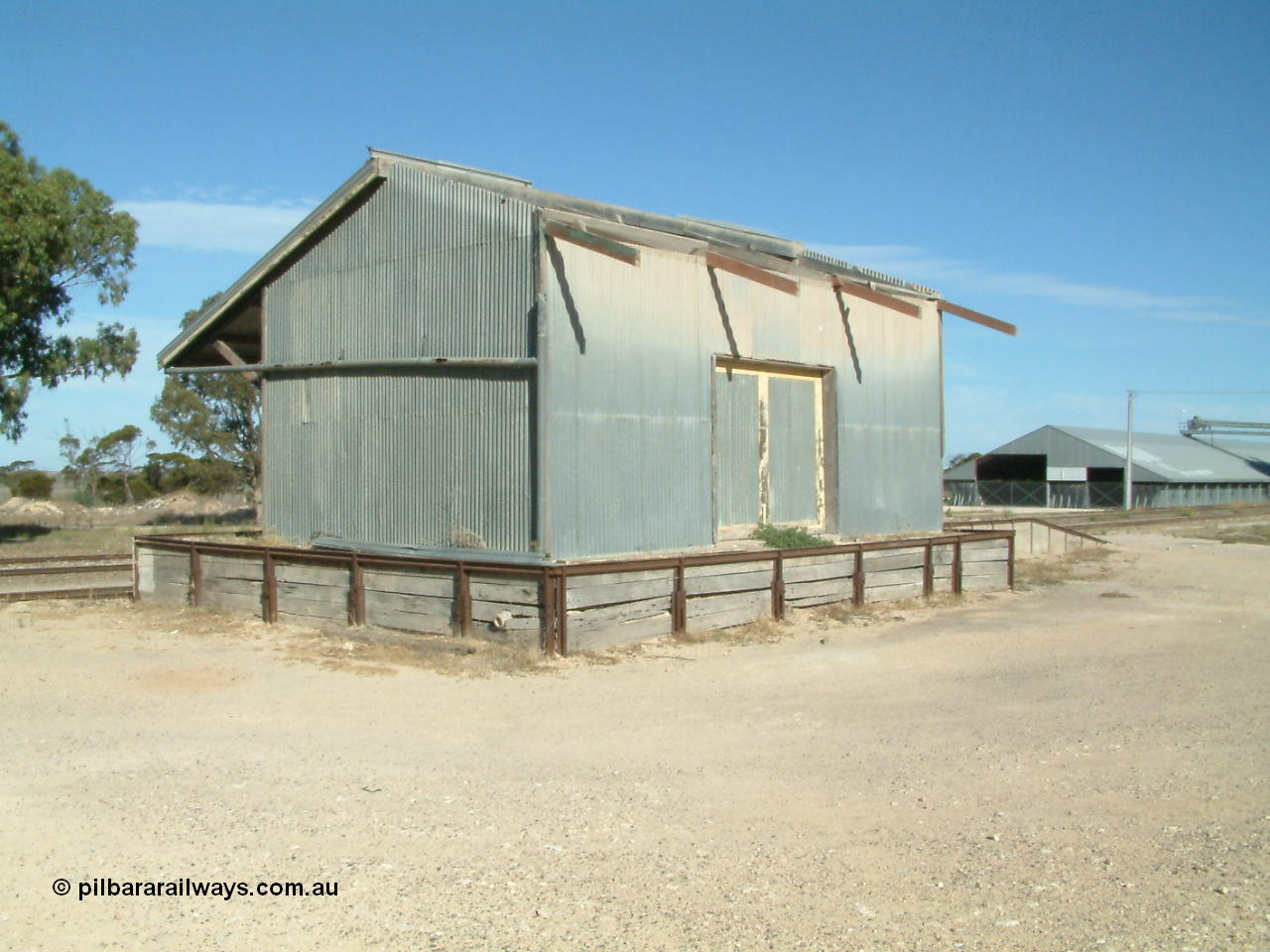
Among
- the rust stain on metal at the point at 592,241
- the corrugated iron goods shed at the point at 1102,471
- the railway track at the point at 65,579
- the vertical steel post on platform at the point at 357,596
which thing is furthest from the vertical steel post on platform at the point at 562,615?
the corrugated iron goods shed at the point at 1102,471

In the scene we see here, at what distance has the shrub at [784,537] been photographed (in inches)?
691

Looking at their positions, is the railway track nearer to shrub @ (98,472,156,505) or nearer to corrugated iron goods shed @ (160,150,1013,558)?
corrugated iron goods shed @ (160,150,1013,558)

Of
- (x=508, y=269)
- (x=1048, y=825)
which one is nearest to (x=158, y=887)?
(x=1048, y=825)

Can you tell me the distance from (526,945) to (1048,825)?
A: 319cm

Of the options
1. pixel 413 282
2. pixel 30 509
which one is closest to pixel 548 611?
pixel 413 282

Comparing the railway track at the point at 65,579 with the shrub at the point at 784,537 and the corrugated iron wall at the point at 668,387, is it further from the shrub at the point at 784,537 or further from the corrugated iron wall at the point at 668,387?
the shrub at the point at 784,537

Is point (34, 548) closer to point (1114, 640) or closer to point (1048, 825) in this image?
point (1114, 640)

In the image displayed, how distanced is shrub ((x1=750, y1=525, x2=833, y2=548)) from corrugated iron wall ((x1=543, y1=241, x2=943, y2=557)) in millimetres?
1176

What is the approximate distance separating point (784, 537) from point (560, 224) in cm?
633

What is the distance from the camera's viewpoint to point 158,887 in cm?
522

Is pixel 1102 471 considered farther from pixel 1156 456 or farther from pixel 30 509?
pixel 30 509

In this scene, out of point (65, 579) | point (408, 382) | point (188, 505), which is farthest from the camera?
point (188, 505)

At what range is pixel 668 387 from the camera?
1638 centimetres

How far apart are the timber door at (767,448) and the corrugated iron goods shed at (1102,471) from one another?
159 feet
